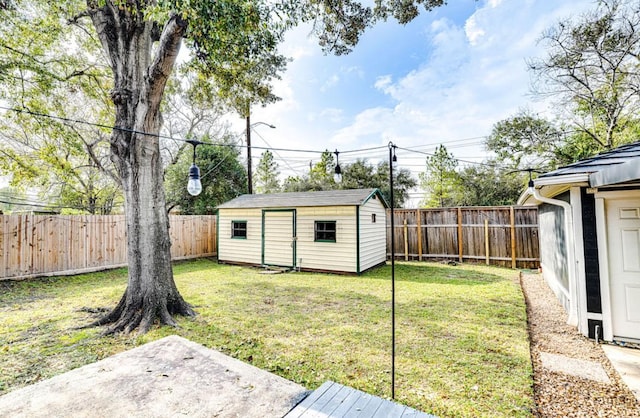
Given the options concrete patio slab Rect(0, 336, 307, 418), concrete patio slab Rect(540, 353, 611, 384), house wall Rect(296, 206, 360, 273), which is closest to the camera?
concrete patio slab Rect(0, 336, 307, 418)

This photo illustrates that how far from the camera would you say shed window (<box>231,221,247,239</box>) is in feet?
31.3

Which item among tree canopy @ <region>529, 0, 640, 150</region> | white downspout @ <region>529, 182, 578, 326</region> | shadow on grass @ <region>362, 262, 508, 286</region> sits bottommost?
shadow on grass @ <region>362, 262, 508, 286</region>

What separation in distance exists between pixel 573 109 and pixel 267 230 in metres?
13.2

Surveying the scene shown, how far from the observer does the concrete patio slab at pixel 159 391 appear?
1987 mm

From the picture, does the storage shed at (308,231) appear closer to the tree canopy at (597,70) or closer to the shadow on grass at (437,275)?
the shadow on grass at (437,275)

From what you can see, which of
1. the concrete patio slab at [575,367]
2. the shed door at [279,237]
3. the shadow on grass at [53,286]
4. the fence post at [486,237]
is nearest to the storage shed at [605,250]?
the concrete patio slab at [575,367]

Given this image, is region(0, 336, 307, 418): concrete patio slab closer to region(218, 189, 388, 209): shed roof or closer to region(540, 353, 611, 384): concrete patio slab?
region(540, 353, 611, 384): concrete patio slab

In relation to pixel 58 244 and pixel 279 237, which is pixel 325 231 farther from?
pixel 58 244

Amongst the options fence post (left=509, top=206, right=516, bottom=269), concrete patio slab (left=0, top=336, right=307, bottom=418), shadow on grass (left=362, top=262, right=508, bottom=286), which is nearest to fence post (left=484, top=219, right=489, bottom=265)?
fence post (left=509, top=206, right=516, bottom=269)

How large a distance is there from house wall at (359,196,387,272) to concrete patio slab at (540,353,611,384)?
5.04 meters

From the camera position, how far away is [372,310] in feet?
15.1

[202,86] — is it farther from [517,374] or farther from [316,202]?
[517,374]

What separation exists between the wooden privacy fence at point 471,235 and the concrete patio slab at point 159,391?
27.4 ft

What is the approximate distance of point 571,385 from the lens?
250 centimetres
